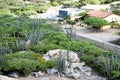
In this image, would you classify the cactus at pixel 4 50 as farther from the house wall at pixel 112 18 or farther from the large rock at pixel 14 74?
the house wall at pixel 112 18

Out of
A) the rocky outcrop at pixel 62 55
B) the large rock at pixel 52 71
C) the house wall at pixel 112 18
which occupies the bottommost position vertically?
the house wall at pixel 112 18

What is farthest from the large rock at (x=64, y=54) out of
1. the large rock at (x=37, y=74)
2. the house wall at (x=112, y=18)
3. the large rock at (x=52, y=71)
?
the house wall at (x=112, y=18)

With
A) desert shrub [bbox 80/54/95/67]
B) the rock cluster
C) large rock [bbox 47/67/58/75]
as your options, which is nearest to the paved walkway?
desert shrub [bbox 80/54/95/67]

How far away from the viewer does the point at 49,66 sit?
18.7 meters

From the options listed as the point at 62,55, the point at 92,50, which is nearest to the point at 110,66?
the point at 62,55

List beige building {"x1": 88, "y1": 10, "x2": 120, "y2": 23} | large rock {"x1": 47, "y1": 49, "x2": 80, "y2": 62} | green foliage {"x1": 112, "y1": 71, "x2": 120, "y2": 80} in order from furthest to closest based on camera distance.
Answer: beige building {"x1": 88, "y1": 10, "x2": 120, "y2": 23}
large rock {"x1": 47, "y1": 49, "x2": 80, "y2": 62}
green foliage {"x1": 112, "y1": 71, "x2": 120, "y2": 80}

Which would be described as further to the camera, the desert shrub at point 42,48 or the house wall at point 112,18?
the house wall at point 112,18

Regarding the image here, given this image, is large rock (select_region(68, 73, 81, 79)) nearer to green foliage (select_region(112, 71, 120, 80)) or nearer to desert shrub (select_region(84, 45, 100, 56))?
green foliage (select_region(112, 71, 120, 80))

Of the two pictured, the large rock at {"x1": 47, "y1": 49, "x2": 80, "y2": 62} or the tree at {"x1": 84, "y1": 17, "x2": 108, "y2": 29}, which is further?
the tree at {"x1": 84, "y1": 17, "x2": 108, "y2": 29}

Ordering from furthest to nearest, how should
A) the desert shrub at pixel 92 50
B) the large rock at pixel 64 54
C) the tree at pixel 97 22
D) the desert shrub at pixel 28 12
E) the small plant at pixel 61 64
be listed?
the desert shrub at pixel 28 12, the tree at pixel 97 22, the desert shrub at pixel 92 50, the large rock at pixel 64 54, the small plant at pixel 61 64

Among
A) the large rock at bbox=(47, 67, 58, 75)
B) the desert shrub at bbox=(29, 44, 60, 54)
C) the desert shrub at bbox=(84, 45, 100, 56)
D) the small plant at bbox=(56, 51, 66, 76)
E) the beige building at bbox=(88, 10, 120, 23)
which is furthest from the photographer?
the beige building at bbox=(88, 10, 120, 23)

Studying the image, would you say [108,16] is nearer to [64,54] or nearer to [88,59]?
[64,54]

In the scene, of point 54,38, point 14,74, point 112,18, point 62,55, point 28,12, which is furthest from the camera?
point 28,12

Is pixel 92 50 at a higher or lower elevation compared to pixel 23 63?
lower
